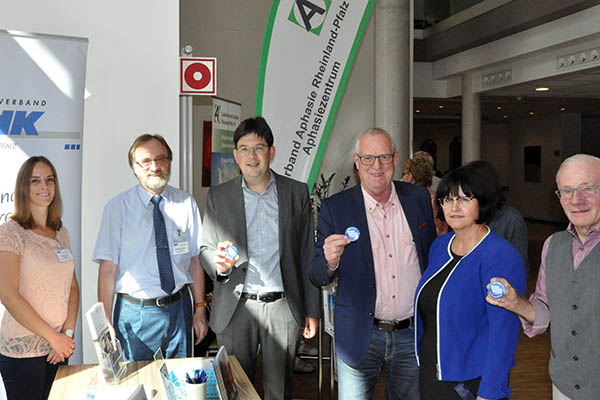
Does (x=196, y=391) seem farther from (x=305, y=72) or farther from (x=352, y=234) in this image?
(x=305, y=72)

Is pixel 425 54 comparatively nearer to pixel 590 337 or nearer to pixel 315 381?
pixel 315 381

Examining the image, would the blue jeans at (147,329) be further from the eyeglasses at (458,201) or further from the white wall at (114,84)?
the eyeglasses at (458,201)

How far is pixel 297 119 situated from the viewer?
652 centimetres

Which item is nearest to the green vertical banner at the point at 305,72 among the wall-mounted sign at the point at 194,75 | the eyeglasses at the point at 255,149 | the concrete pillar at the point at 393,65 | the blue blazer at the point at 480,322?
the concrete pillar at the point at 393,65

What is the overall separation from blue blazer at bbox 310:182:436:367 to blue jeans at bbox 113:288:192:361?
880 millimetres

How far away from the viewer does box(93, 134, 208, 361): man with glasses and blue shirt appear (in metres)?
2.89

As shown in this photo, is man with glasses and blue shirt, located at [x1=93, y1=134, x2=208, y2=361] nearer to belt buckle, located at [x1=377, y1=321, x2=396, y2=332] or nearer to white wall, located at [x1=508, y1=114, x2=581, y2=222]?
belt buckle, located at [x1=377, y1=321, x2=396, y2=332]

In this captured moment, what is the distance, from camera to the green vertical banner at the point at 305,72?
21.0 ft

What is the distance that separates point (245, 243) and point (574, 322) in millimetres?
1529

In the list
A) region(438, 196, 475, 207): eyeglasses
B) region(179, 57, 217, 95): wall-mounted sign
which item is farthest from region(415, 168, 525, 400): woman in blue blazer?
region(179, 57, 217, 95): wall-mounted sign

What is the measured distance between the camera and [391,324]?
98.6 inches

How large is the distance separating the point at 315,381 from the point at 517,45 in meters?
8.04

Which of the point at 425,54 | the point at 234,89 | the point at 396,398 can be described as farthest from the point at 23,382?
the point at 425,54

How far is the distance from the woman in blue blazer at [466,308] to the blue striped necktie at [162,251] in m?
1.30
